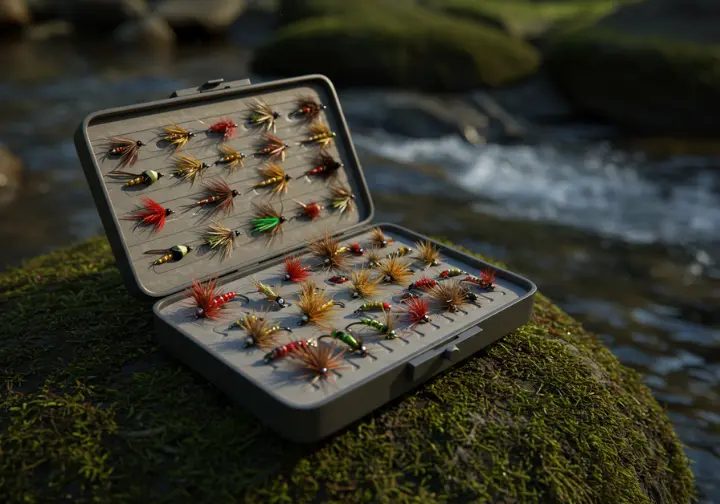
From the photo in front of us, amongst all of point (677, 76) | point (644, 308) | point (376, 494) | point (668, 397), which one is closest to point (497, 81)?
point (677, 76)

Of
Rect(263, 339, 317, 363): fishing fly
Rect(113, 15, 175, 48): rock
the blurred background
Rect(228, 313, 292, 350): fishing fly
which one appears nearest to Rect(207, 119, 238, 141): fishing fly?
Rect(228, 313, 292, 350): fishing fly

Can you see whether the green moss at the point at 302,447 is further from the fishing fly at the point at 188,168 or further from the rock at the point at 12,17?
the rock at the point at 12,17

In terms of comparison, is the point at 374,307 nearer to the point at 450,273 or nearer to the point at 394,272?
the point at 394,272

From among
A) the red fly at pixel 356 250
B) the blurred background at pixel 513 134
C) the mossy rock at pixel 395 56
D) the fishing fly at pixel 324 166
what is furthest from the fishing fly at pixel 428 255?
the mossy rock at pixel 395 56

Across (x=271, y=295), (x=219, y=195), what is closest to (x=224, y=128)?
(x=219, y=195)

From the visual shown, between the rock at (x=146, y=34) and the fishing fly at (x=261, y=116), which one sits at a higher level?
the fishing fly at (x=261, y=116)

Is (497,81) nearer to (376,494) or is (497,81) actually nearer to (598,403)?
(598,403)

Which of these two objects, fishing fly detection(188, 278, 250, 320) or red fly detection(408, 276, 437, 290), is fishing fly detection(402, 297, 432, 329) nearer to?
red fly detection(408, 276, 437, 290)

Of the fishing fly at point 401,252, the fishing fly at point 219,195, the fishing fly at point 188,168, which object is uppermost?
the fishing fly at point 188,168
